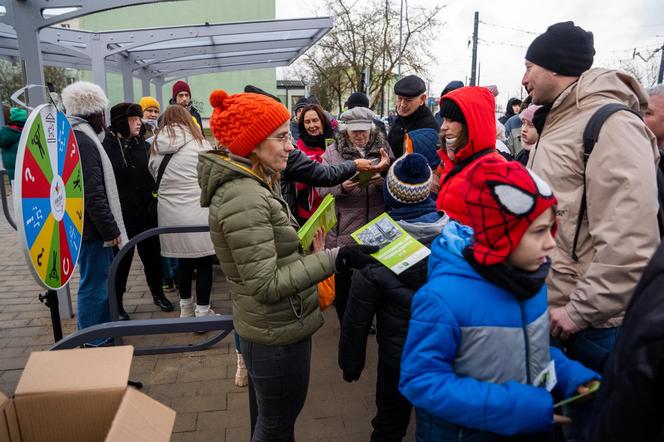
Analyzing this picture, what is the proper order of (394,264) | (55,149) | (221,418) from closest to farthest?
(394,264) → (55,149) → (221,418)

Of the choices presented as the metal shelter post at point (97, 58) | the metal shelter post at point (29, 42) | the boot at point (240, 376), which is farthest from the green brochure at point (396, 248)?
the metal shelter post at point (97, 58)

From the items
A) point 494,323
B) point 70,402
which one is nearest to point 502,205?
Answer: point 494,323

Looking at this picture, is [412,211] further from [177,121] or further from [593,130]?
[177,121]

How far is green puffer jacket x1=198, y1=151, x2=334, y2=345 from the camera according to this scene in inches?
65.8

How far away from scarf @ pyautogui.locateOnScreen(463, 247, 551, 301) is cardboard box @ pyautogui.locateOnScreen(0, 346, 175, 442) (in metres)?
0.99

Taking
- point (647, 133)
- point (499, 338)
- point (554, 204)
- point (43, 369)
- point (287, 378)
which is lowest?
point (287, 378)

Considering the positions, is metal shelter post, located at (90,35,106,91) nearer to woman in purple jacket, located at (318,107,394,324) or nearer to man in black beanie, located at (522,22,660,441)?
woman in purple jacket, located at (318,107,394,324)

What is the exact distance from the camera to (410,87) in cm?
401

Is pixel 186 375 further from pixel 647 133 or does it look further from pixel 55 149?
pixel 647 133

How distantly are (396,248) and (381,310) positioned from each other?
0.47 meters

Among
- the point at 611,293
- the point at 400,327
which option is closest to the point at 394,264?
the point at 400,327

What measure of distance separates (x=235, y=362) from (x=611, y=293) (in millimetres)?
2666

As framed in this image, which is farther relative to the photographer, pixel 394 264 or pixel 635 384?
pixel 394 264

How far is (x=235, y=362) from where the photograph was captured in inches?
138
